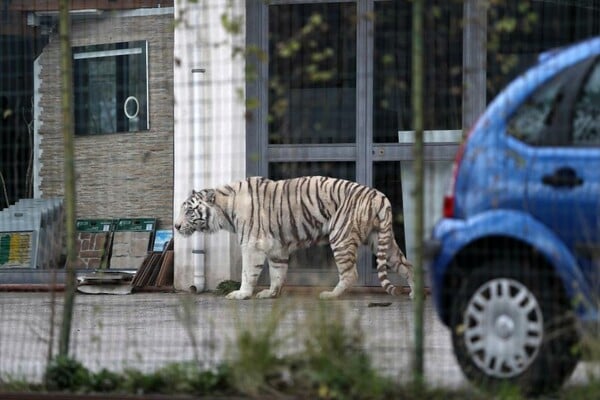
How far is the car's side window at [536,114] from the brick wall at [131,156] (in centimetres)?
636

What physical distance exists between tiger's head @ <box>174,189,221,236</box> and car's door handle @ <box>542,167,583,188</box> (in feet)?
24.8

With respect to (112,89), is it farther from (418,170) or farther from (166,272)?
(418,170)

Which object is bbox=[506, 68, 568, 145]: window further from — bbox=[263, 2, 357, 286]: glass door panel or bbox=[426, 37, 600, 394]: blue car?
bbox=[263, 2, 357, 286]: glass door panel

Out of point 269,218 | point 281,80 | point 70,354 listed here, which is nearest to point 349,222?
point 269,218

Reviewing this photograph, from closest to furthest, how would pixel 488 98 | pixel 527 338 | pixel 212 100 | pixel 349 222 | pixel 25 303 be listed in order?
pixel 527 338, pixel 488 98, pixel 212 100, pixel 25 303, pixel 349 222

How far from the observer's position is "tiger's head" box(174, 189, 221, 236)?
1441 cm

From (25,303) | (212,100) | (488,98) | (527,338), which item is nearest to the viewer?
(527,338)

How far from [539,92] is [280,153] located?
687 cm

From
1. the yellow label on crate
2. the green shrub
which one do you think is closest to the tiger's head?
the yellow label on crate

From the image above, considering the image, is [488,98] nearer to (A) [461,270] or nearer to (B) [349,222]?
(A) [461,270]

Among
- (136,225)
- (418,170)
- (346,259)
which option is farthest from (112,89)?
(418,170)

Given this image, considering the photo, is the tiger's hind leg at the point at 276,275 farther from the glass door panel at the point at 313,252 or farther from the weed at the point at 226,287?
the weed at the point at 226,287

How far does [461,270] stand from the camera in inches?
288

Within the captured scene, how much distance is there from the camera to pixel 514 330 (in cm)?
698
